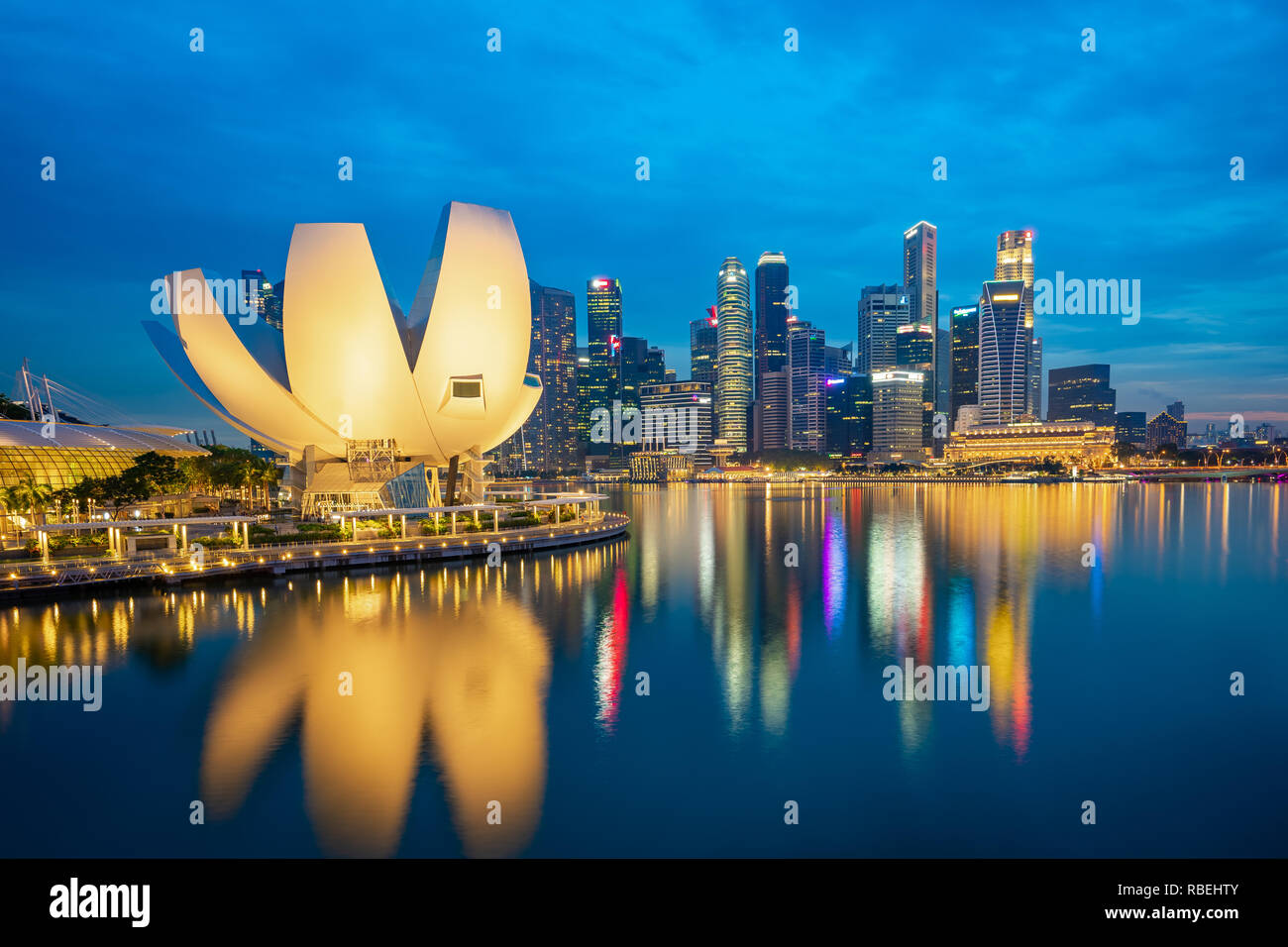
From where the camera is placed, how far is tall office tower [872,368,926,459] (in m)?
169

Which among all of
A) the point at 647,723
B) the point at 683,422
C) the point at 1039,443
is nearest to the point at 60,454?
the point at 647,723

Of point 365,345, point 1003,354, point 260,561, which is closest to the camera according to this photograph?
point 260,561

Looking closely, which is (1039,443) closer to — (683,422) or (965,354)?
(965,354)

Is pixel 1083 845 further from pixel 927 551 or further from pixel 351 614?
pixel 927 551

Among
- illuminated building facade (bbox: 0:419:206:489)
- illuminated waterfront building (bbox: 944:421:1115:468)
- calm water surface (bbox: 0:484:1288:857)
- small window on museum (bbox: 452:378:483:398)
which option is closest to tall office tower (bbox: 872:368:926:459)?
illuminated waterfront building (bbox: 944:421:1115:468)

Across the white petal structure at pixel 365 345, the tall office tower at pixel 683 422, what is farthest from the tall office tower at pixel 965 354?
the white petal structure at pixel 365 345

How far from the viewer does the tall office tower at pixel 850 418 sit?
187 meters

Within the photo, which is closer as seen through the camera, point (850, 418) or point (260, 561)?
point (260, 561)

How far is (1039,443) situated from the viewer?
451ft

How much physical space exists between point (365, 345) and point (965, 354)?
197 meters
